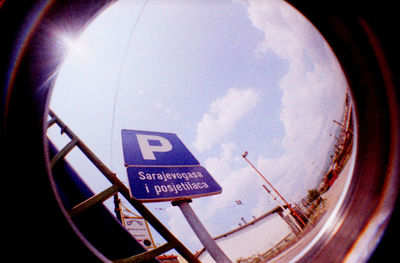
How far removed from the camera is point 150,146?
2211 mm

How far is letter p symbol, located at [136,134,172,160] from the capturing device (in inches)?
79.2

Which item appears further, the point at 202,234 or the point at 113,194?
the point at 202,234

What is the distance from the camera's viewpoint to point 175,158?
2.17 meters

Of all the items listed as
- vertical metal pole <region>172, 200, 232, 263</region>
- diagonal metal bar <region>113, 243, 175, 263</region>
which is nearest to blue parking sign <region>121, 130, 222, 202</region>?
vertical metal pole <region>172, 200, 232, 263</region>

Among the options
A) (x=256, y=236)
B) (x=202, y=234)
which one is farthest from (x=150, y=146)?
(x=256, y=236)

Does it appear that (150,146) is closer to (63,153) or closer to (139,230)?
(63,153)

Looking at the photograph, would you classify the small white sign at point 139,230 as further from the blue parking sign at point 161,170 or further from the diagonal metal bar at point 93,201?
the diagonal metal bar at point 93,201

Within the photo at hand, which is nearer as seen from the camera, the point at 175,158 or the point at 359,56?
the point at 359,56

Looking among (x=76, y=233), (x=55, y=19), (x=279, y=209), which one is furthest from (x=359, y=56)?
(x=279, y=209)

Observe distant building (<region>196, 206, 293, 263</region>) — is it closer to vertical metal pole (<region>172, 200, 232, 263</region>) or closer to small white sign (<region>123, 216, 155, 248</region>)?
small white sign (<region>123, 216, 155, 248</region>)

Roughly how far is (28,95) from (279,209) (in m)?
15.7

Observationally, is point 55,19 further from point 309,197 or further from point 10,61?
point 309,197

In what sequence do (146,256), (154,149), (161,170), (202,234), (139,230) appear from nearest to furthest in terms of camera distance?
(146,256)
(202,234)
(161,170)
(154,149)
(139,230)

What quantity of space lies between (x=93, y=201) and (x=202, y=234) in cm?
100
